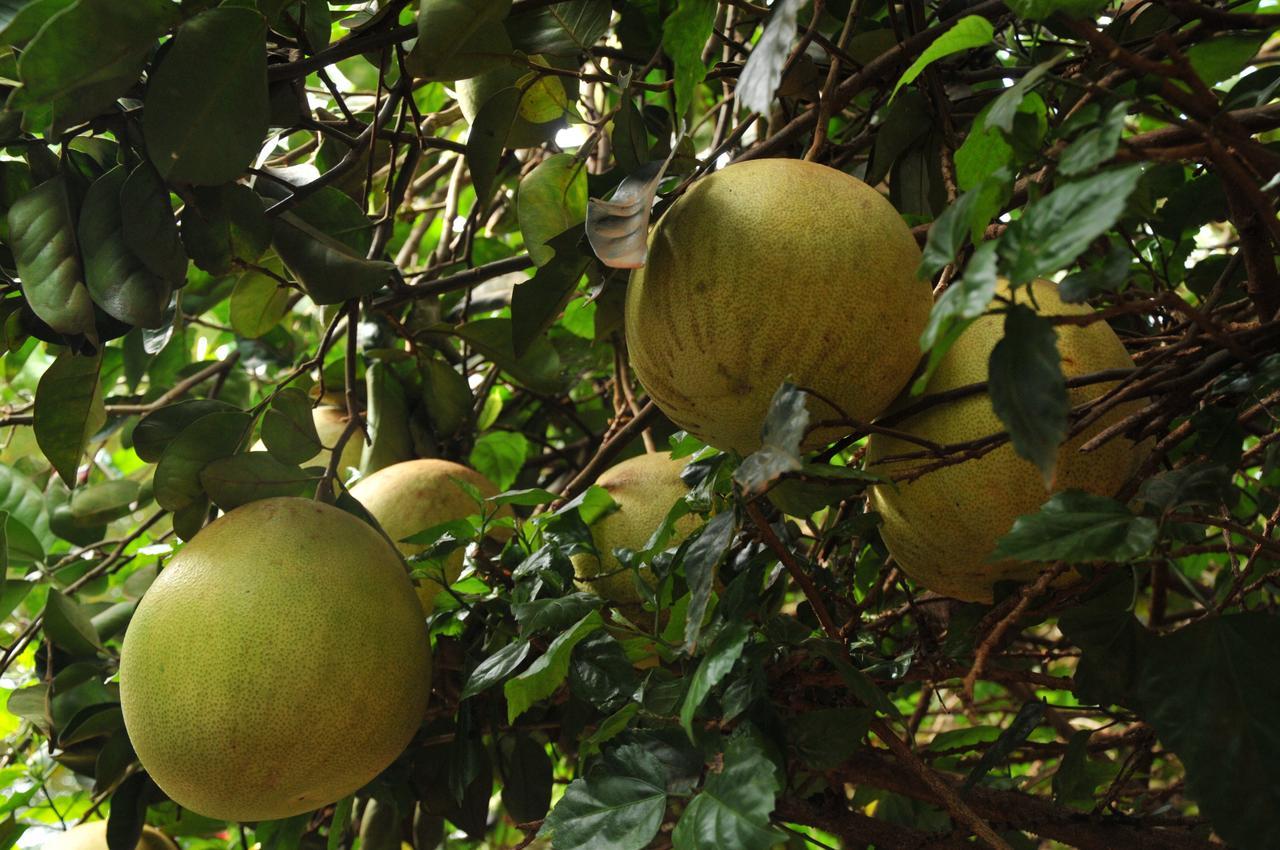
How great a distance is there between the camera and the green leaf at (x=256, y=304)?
5.61ft

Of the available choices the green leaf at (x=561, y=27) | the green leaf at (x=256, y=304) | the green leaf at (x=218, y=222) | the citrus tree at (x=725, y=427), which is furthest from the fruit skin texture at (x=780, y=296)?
the green leaf at (x=256, y=304)

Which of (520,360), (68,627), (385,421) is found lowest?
(68,627)

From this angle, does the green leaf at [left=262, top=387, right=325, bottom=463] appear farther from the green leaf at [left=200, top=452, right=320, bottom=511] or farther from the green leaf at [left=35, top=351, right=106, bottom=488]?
the green leaf at [left=35, top=351, right=106, bottom=488]

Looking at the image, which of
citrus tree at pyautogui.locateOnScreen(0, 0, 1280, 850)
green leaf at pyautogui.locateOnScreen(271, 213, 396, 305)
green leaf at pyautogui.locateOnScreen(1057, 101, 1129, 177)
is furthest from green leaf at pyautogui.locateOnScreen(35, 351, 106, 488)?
green leaf at pyautogui.locateOnScreen(1057, 101, 1129, 177)

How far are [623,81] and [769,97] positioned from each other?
361 millimetres

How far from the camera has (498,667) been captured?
113 cm

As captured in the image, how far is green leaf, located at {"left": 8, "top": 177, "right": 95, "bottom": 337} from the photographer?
3.59 feet

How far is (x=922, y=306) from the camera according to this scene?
3.46 feet

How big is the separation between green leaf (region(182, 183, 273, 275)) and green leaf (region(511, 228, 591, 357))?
299 mm

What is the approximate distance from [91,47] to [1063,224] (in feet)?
2.65

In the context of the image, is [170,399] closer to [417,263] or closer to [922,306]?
[417,263]

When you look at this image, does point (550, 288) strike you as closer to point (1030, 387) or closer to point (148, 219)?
point (148, 219)

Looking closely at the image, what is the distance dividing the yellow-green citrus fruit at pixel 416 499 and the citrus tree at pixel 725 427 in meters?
0.01

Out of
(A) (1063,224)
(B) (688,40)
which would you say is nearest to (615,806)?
(A) (1063,224)
